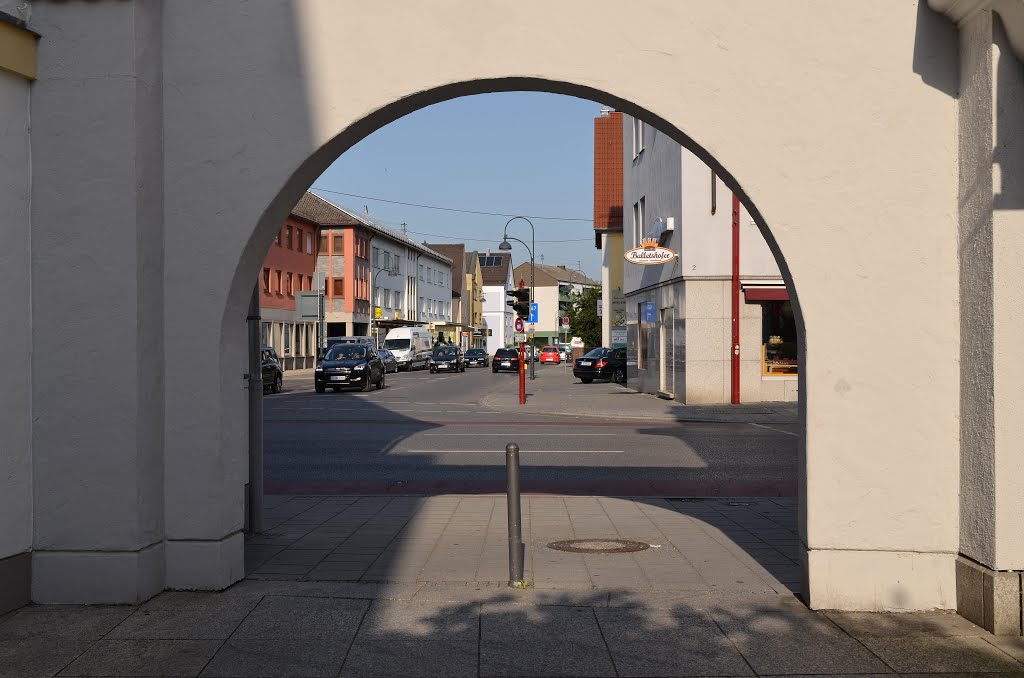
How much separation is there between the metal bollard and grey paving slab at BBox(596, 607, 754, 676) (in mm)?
784

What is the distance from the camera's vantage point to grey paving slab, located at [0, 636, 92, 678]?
4902mm

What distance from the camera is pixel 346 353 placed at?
37031 mm

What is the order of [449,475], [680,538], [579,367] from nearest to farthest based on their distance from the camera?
[680,538] < [449,475] < [579,367]

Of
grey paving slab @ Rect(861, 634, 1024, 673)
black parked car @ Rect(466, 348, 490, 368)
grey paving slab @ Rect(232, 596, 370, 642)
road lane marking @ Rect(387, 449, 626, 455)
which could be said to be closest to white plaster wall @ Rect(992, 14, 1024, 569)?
grey paving slab @ Rect(861, 634, 1024, 673)

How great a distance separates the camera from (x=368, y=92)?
644 centimetres

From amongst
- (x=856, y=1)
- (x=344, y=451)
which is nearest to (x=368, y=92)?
(x=856, y=1)

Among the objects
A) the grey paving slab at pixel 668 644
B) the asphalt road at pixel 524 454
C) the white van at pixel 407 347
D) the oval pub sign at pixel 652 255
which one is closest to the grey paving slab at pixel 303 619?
the grey paving slab at pixel 668 644

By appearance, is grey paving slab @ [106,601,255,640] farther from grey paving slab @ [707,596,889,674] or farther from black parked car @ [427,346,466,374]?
black parked car @ [427,346,466,374]

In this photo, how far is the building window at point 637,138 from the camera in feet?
108

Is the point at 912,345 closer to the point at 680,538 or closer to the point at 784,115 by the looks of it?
the point at 784,115

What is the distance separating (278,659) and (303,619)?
692 millimetres

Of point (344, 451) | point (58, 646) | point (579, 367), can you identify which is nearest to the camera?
point (58, 646)

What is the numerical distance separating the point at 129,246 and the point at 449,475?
702 cm

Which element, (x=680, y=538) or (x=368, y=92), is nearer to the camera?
(x=368, y=92)
